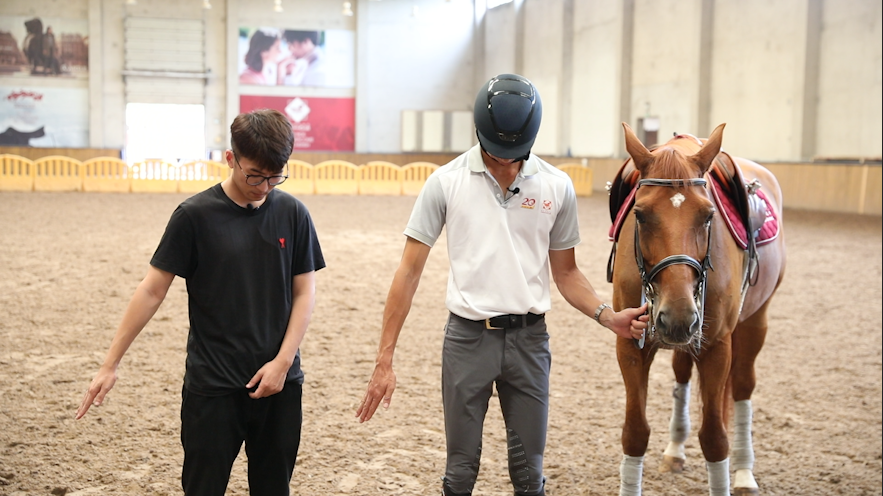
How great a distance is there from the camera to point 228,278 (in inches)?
108

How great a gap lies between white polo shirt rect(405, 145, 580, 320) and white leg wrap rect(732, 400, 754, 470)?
6.73 ft

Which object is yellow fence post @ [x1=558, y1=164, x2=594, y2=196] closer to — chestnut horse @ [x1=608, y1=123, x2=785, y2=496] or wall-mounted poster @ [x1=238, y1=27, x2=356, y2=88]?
wall-mounted poster @ [x1=238, y1=27, x2=356, y2=88]

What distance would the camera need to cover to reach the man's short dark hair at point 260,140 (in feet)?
8.61

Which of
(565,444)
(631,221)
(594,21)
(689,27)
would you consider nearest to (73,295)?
(565,444)

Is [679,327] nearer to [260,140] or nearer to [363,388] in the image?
[260,140]

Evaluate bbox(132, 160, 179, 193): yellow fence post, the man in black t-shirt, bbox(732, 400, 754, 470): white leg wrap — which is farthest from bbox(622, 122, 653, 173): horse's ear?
bbox(132, 160, 179, 193): yellow fence post

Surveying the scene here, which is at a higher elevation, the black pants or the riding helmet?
the riding helmet

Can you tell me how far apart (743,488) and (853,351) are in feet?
12.5

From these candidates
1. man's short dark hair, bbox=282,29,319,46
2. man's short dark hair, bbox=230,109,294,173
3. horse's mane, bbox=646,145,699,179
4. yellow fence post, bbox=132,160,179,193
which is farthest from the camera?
man's short dark hair, bbox=282,29,319,46

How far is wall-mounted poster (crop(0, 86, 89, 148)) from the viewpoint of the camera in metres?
29.4

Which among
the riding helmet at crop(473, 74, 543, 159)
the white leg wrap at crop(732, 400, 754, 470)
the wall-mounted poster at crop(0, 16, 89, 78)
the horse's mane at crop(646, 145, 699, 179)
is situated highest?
the wall-mounted poster at crop(0, 16, 89, 78)

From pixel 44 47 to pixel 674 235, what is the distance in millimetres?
31544

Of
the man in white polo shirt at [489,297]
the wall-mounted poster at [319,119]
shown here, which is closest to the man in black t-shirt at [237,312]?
the man in white polo shirt at [489,297]

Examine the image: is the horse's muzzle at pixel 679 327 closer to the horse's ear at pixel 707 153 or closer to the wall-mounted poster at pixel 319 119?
the horse's ear at pixel 707 153
